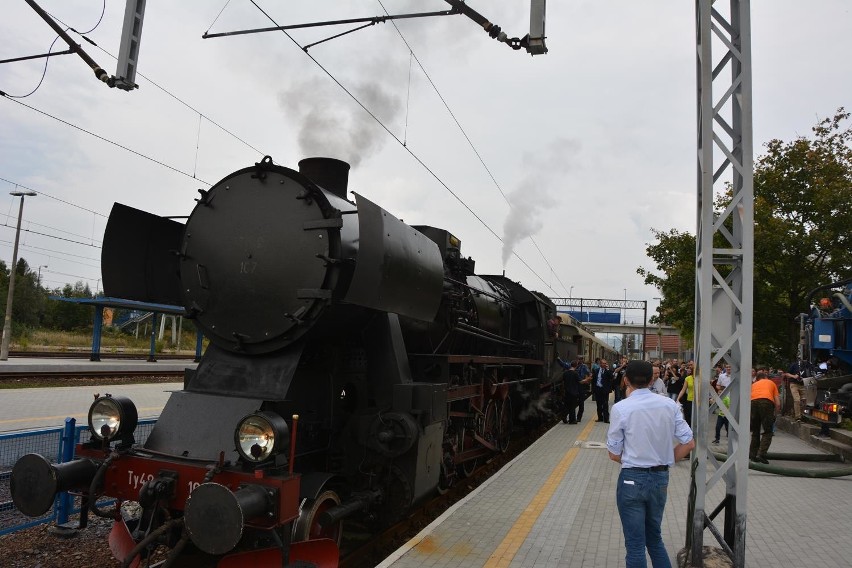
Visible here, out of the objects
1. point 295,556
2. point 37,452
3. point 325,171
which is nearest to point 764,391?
point 325,171

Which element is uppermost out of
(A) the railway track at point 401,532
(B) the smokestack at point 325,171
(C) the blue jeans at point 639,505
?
(B) the smokestack at point 325,171

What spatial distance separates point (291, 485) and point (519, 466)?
531 centimetres

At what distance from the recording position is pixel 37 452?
20.3ft

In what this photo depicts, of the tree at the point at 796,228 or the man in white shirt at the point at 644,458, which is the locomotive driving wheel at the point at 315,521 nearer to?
the man in white shirt at the point at 644,458

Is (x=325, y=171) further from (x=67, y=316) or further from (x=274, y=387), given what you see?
(x=67, y=316)

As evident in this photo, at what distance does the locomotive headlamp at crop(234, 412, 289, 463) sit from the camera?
3.98 meters

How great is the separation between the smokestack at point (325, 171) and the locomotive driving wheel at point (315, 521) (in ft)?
8.40

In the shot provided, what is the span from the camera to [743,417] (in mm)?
4594

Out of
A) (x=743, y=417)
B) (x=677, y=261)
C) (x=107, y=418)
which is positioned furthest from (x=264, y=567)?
(x=677, y=261)

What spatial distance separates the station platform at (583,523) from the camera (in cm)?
484

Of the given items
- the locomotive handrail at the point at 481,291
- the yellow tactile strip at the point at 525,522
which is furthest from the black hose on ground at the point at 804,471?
the locomotive handrail at the point at 481,291

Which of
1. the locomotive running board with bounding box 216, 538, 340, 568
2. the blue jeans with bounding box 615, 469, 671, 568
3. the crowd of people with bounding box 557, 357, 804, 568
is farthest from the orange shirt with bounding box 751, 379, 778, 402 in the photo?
the locomotive running board with bounding box 216, 538, 340, 568

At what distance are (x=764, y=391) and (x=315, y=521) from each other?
795cm

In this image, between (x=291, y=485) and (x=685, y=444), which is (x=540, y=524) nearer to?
(x=685, y=444)
